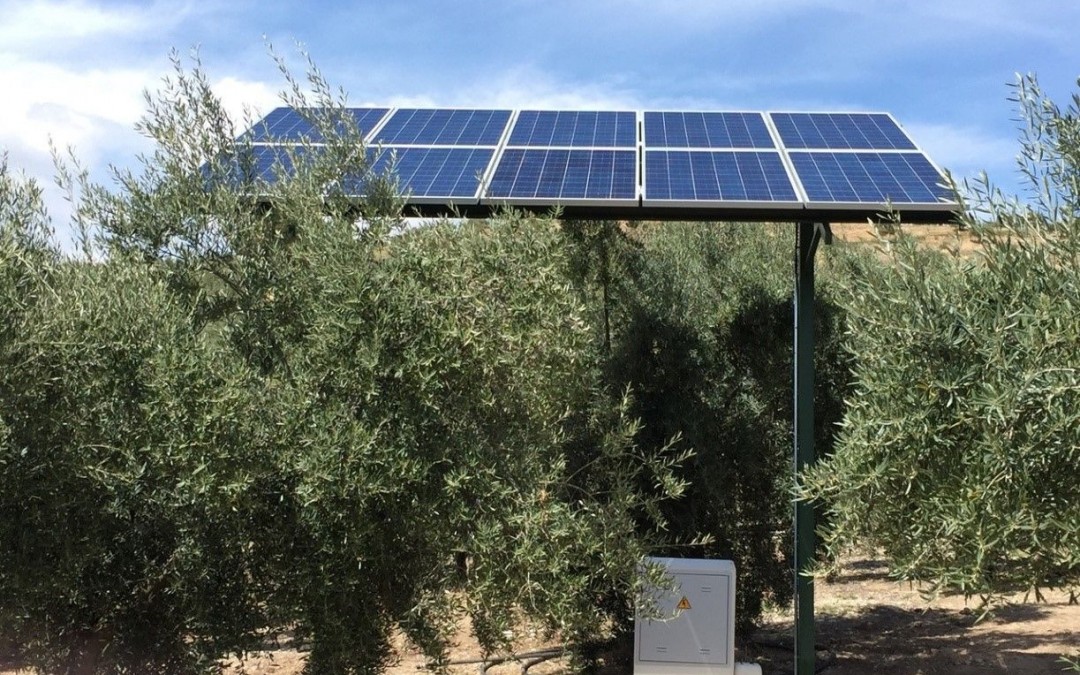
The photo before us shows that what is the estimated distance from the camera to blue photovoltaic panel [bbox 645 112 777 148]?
9.12 metres

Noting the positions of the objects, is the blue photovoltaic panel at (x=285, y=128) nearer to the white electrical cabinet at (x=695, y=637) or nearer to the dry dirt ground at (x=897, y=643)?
the white electrical cabinet at (x=695, y=637)

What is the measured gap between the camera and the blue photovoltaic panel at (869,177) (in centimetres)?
736

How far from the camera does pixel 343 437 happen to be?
532cm

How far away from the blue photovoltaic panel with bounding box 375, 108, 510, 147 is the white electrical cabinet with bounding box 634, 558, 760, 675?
4.04 m

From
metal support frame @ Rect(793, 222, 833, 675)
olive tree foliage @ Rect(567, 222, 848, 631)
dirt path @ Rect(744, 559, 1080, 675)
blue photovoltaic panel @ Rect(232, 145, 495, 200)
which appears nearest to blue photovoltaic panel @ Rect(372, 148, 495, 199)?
blue photovoltaic panel @ Rect(232, 145, 495, 200)

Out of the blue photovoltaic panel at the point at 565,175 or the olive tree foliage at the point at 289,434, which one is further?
the blue photovoltaic panel at the point at 565,175

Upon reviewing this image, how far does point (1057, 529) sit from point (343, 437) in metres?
3.39

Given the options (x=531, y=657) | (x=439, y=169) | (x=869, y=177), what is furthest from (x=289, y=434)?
(x=531, y=657)

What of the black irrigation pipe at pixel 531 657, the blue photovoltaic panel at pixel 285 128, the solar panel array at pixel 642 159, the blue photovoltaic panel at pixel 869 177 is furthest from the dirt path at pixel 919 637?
the blue photovoltaic panel at pixel 285 128

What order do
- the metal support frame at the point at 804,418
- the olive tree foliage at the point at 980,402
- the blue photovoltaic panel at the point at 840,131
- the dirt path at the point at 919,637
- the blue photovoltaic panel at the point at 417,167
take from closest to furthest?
the olive tree foliage at the point at 980,402 → the blue photovoltaic panel at the point at 417,167 → the metal support frame at the point at 804,418 → the blue photovoltaic panel at the point at 840,131 → the dirt path at the point at 919,637

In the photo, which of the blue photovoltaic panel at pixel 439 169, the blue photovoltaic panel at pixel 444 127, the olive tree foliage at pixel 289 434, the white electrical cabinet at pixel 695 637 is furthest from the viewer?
the blue photovoltaic panel at pixel 444 127

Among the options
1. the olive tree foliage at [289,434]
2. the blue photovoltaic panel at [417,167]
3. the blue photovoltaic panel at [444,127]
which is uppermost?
the blue photovoltaic panel at [444,127]

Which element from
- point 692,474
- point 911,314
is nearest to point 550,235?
point 911,314

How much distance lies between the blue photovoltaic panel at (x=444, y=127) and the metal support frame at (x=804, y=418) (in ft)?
9.29
